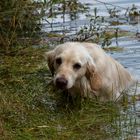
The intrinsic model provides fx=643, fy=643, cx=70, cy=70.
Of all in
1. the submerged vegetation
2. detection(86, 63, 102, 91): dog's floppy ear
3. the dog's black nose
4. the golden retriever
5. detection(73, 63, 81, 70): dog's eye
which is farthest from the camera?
detection(86, 63, 102, 91): dog's floppy ear

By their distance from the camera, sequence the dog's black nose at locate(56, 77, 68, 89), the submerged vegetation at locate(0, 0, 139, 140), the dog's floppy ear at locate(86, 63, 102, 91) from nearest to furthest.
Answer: the submerged vegetation at locate(0, 0, 139, 140) → the dog's black nose at locate(56, 77, 68, 89) → the dog's floppy ear at locate(86, 63, 102, 91)

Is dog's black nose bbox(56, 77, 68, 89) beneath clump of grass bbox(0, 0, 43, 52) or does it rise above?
beneath

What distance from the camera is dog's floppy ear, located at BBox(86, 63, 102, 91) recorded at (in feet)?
26.9

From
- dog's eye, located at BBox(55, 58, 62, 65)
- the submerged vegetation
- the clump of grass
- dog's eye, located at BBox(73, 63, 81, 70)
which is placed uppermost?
the clump of grass

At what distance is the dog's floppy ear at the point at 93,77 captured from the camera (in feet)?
26.9

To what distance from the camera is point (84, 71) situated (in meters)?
8.16

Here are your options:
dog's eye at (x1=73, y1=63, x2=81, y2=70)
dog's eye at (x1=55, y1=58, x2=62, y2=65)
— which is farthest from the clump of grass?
dog's eye at (x1=73, y1=63, x2=81, y2=70)

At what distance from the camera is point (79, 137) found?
6625 mm

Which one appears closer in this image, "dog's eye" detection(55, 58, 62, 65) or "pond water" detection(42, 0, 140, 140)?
"dog's eye" detection(55, 58, 62, 65)

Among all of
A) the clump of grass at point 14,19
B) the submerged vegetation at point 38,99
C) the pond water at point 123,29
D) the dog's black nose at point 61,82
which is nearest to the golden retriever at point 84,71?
the dog's black nose at point 61,82

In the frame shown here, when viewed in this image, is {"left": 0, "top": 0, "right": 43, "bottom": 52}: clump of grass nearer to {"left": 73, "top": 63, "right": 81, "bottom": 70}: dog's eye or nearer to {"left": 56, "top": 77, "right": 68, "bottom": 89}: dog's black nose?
{"left": 73, "top": 63, "right": 81, "bottom": 70}: dog's eye

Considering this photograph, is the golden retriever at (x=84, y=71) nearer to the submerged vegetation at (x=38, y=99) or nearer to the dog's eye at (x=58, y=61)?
the dog's eye at (x=58, y=61)

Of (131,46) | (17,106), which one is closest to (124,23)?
(131,46)

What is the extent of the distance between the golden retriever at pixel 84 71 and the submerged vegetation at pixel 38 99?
26 centimetres
